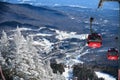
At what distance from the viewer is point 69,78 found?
130000 mm

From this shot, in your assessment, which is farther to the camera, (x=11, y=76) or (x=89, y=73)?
(x=89, y=73)

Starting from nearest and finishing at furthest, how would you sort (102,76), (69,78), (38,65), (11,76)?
(11,76) → (38,65) → (69,78) → (102,76)

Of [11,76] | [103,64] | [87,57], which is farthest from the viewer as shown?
[87,57]

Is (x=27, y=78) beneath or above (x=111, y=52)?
beneath

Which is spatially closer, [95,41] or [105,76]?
[95,41]

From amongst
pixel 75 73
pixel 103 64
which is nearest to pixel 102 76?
pixel 75 73

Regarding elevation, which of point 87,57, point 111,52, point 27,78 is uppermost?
point 111,52

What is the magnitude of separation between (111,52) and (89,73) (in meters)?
131

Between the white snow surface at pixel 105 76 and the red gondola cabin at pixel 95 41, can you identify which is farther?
the white snow surface at pixel 105 76

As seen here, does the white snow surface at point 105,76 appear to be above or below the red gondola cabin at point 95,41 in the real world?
below

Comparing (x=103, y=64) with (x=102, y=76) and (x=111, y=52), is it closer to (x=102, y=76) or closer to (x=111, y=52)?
(x=102, y=76)

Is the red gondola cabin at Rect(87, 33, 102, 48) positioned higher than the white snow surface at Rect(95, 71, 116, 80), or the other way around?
the red gondola cabin at Rect(87, 33, 102, 48)

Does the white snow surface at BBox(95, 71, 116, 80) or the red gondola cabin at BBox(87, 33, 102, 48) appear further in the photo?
the white snow surface at BBox(95, 71, 116, 80)

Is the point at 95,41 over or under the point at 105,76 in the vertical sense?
over
